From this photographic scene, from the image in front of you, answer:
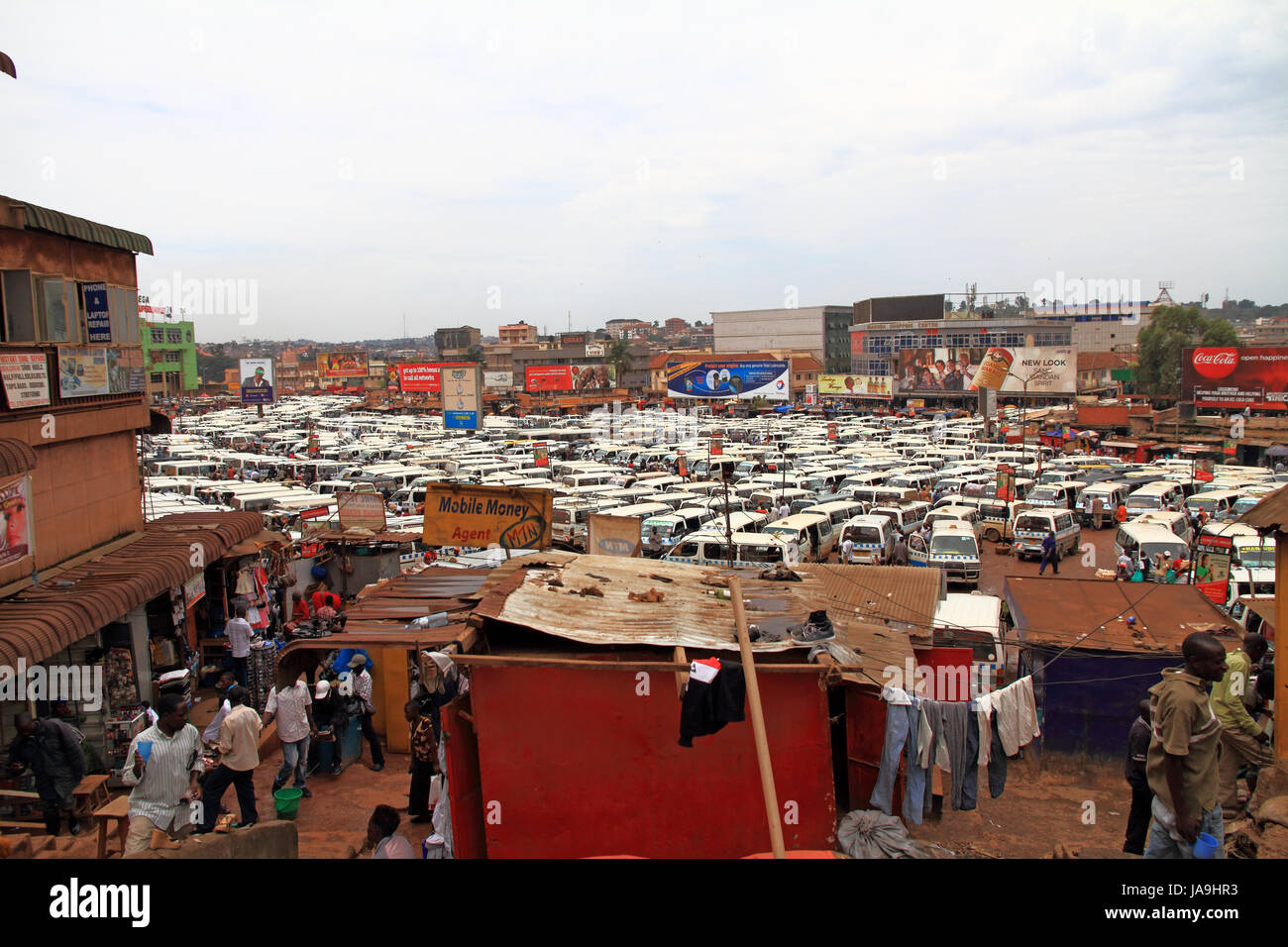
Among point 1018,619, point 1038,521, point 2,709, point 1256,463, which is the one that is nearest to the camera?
point 2,709

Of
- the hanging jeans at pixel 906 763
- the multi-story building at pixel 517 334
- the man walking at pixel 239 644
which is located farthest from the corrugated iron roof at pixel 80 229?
the multi-story building at pixel 517 334

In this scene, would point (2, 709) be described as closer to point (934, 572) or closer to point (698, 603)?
point (698, 603)

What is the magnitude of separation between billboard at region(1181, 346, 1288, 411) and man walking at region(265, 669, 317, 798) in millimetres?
41439

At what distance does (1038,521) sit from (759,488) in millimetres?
8192

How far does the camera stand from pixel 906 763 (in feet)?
19.8

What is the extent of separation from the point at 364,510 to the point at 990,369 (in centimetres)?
4201

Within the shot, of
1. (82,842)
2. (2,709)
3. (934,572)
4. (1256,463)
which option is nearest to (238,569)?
(2,709)

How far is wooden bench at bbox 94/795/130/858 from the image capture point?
5.47 m

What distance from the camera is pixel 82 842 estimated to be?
18.9 ft

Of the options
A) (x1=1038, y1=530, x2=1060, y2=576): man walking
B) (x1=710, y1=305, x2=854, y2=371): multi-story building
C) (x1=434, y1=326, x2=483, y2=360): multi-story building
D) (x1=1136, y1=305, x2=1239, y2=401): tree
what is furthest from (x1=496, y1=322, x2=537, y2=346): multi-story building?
(x1=1038, y1=530, x2=1060, y2=576): man walking

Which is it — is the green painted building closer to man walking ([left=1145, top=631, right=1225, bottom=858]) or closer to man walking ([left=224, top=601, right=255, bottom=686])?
man walking ([left=224, top=601, right=255, bottom=686])

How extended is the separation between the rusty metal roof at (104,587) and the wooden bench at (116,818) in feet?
6.93

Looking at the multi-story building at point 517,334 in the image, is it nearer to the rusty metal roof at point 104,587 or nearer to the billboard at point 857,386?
the billboard at point 857,386
